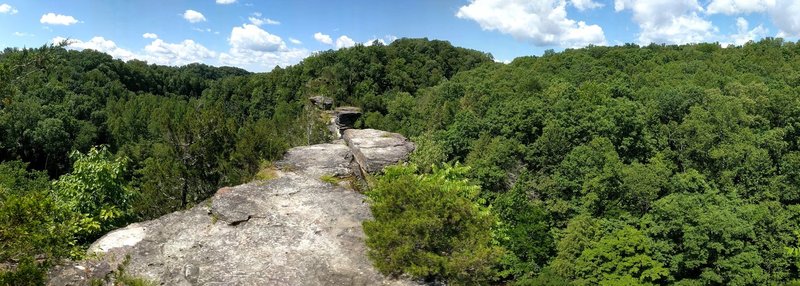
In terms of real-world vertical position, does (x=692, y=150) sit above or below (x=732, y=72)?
below

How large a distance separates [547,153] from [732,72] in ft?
87.7

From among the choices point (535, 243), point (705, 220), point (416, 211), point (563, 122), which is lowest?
point (535, 243)

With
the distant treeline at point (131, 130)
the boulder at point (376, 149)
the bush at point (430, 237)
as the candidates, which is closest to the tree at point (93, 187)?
the distant treeline at point (131, 130)

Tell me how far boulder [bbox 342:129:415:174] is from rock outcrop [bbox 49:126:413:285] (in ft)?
14.6

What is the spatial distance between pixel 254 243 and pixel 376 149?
1200cm

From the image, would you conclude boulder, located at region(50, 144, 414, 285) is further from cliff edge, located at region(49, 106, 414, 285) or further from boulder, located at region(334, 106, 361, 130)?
boulder, located at region(334, 106, 361, 130)

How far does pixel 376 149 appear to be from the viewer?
26.2m

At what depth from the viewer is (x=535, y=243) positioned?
2505 centimetres

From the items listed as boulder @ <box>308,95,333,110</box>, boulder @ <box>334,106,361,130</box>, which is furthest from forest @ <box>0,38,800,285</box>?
boulder @ <box>308,95,333,110</box>

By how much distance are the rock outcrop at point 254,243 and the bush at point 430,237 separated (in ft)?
3.91

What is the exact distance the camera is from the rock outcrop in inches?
516

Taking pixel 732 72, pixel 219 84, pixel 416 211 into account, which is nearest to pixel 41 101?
pixel 219 84

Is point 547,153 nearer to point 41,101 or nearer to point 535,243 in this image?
point 535,243

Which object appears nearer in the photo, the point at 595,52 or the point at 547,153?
the point at 547,153
